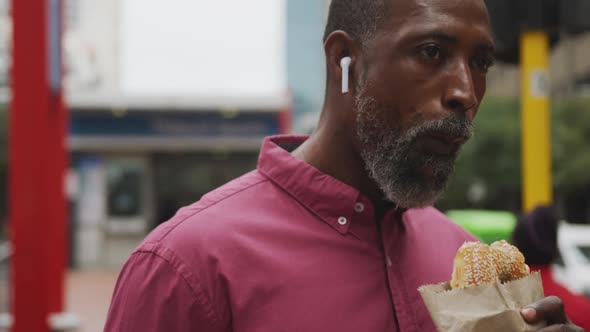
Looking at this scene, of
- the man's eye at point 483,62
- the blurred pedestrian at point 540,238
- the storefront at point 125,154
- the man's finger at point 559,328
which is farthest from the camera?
the storefront at point 125,154

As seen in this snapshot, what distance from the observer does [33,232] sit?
5836 millimetres

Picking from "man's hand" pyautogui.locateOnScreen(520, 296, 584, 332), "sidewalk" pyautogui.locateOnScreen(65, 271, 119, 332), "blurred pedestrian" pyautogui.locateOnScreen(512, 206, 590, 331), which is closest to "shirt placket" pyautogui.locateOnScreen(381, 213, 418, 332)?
"man's hand" pyautogui.locateOnScreen(520, 296, 584, 332)

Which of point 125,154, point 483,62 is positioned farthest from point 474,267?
point 125,154

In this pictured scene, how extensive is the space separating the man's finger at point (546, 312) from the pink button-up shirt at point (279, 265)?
28 centimetres

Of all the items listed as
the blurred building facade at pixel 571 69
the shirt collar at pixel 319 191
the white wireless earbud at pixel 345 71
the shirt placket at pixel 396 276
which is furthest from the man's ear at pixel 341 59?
the blurred building facade at pixel 571 69

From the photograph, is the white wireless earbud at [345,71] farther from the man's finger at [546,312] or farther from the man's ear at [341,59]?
the man's finger at [546,312]

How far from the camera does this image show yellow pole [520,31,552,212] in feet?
17.7

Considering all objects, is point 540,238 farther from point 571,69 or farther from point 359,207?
point 571,69

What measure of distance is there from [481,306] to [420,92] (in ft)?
1.60

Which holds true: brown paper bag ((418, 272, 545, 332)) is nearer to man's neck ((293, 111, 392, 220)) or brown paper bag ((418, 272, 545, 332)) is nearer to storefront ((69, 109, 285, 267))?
man's neck ((293, 111, 392, 220))

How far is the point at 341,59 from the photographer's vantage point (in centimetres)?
173

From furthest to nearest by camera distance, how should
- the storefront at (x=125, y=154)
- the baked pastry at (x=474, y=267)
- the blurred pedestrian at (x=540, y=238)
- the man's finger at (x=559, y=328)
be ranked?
1. the storefront at (x=125, y=154)
2. the blurred pedestrian at (x=540, y=238)
3. the baked pastry at (x=474, y=267)
4. the man's finger at (x=559, y=328)

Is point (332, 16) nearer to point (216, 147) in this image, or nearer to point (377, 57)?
point (377, 57)

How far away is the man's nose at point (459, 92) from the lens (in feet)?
4.99
